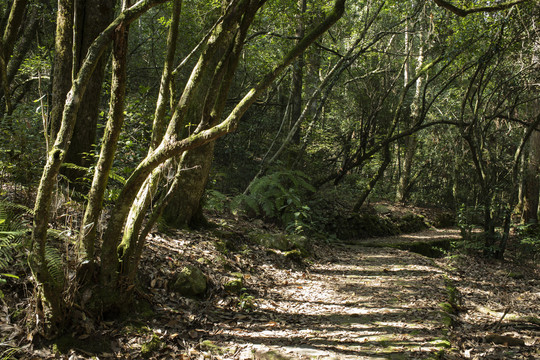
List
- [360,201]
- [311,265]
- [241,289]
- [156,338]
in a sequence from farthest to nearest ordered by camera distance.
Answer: [360,201] < [311,265] < [241,289] < [156,338]

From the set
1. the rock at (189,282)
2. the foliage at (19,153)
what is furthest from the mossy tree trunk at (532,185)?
the foliage at (19,153)

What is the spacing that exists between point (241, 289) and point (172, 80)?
8.73 ft

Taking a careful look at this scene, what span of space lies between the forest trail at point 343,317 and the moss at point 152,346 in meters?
0.56

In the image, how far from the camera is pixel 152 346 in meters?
2.93

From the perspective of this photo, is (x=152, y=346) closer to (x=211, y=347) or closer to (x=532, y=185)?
(x=211, y=347)

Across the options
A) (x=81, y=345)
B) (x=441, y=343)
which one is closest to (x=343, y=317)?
(x=441, y=343)

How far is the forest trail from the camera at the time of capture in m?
3.30

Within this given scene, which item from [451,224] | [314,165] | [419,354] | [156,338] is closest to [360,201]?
[314,165]

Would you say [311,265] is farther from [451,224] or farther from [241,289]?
[451,224]

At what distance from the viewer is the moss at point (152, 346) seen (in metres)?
2.85

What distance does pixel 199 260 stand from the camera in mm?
4734

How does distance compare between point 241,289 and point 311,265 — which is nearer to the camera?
point 241,289

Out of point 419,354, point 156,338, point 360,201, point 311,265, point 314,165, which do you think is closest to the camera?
point 156,338

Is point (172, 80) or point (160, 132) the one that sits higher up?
point (172, 80)
